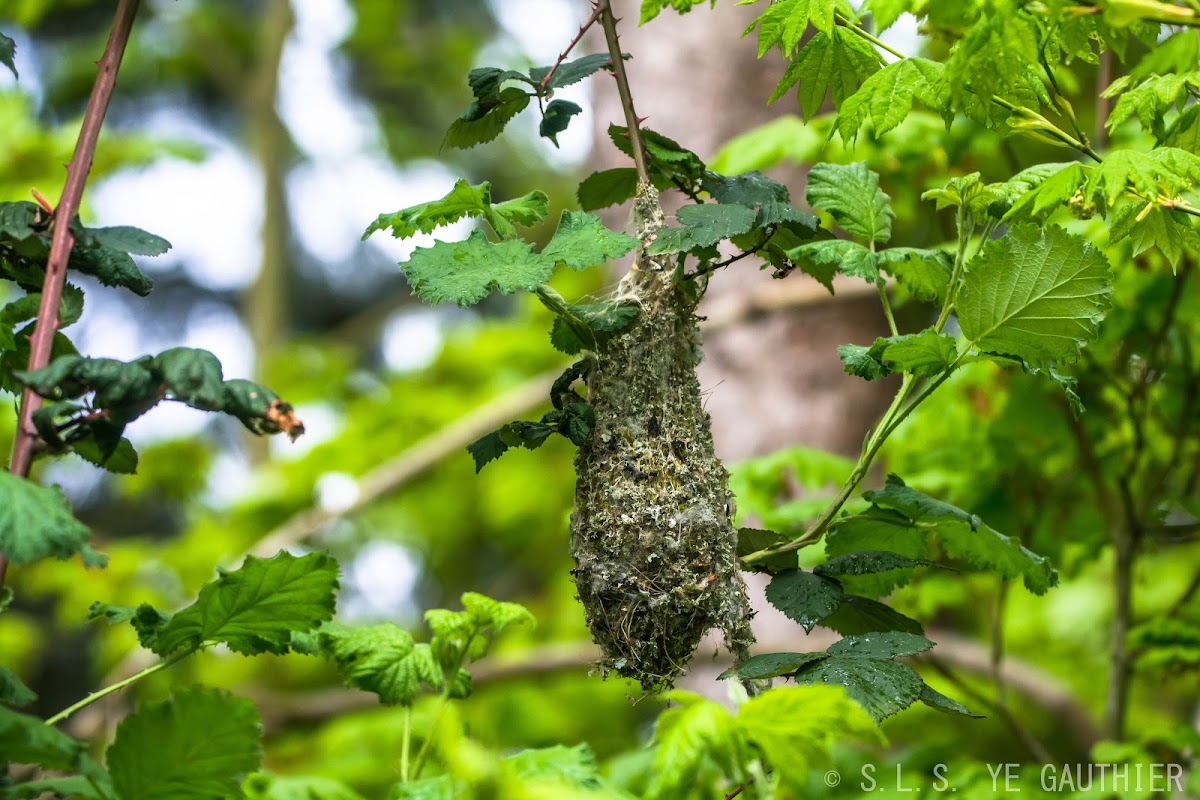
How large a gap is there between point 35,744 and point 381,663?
0.46 m

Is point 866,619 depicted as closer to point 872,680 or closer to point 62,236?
point 872,680

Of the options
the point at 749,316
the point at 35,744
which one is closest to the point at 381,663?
the point at 35,744

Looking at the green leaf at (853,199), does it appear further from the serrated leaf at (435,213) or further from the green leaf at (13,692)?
the green leaf at (13,692)

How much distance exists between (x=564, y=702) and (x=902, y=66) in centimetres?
441

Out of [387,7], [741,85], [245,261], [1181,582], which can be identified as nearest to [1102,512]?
[741,85]

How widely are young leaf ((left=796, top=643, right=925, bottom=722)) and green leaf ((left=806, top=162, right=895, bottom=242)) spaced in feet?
1.64

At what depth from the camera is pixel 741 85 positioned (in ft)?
9.84

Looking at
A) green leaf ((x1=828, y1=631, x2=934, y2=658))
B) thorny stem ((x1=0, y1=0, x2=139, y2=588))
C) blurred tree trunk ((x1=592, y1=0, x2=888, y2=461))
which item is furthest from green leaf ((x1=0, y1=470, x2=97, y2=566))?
blurred tree trunk ((x1=592, y1=0, x2=888, y2=461))

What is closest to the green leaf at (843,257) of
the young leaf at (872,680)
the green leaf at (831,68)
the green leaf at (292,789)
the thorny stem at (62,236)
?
the green leaf at (831,68)

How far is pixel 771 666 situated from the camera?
3.32 feet

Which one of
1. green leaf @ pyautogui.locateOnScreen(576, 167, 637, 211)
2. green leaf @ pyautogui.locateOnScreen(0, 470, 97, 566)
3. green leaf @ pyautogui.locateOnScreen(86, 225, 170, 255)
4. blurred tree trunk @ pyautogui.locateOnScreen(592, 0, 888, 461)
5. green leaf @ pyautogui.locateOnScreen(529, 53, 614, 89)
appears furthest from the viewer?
blurred tree trunk @ pyautogui.locateOnScreen(592, 0, 888, 461)

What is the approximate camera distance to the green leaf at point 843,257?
44.3 inches

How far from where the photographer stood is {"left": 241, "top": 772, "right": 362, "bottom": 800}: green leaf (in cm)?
142

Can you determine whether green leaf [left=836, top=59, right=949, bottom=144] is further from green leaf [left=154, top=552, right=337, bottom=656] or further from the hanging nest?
green leaf [left=154, top=552, right=337, bottom=656]
